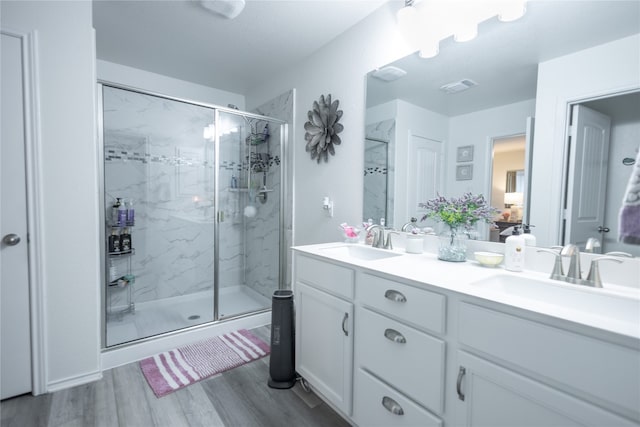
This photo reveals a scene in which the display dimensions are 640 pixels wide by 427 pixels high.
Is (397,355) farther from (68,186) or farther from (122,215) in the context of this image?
(122,215)

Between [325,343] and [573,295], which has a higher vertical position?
[573,295]

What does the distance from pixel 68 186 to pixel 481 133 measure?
91.1 inches

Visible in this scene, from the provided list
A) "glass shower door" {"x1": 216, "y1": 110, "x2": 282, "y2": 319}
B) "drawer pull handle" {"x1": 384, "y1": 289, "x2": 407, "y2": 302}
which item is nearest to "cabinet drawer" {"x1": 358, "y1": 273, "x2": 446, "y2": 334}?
"drawer pull handle" {"x1": 384, "y1": 289, "x2": 407, "y2": 302}

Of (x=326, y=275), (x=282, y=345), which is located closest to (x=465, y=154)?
(x=326, y=275)

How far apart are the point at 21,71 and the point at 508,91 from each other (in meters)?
2.51

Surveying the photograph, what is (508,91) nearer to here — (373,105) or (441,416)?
(373,105)

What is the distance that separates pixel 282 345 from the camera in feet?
6.16

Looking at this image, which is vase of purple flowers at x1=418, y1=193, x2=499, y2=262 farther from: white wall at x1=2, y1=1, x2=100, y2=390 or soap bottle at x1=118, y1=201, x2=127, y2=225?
soap bottle at x1=118, y1=201, x2=127, y2=225

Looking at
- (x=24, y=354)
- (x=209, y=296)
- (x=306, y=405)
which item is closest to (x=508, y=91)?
(x=306, y=405)

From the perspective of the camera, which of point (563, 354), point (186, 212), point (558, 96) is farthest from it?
point (186, 212)

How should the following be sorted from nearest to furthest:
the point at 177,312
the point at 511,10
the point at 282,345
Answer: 1. the point at 511,10
2. the point at 282,345
3. the point at 177,312

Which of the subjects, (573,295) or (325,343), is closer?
(573,295)

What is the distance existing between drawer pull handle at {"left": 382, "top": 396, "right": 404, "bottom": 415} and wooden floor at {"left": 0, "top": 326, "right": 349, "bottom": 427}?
1.45 feet

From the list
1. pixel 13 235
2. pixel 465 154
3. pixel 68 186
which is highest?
pixel 465 154
